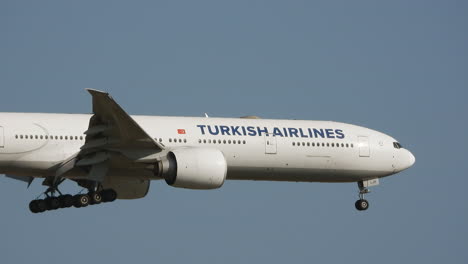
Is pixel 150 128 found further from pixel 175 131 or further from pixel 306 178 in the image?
pixel 306 178

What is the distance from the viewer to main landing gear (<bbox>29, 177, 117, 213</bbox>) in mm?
43188

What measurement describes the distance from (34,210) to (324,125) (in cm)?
1234

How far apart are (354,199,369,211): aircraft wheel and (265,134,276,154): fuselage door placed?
512 cm

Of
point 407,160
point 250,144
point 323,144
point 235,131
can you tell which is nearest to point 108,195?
point 235,131

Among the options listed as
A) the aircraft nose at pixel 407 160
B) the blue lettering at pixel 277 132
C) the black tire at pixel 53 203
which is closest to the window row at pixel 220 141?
the blue lettering at pixel 277 132

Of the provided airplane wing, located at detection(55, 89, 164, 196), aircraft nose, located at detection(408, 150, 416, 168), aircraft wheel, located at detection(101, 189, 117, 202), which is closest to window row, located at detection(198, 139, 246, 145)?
airplane wing, located at detection(55, 89, 164, 196)

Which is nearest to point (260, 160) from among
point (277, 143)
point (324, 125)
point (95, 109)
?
point (277, 143)

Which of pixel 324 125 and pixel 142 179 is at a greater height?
pixel 324 125

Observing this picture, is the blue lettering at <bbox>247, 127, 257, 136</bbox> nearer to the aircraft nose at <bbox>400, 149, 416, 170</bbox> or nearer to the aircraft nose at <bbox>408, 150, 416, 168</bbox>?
the aircraft nose at <bbox>400, 149, 416, 170</bbox>

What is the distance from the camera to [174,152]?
41344 mm

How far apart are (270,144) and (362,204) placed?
542 cm

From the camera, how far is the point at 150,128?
43531mm

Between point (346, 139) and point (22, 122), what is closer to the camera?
point (22, 122)

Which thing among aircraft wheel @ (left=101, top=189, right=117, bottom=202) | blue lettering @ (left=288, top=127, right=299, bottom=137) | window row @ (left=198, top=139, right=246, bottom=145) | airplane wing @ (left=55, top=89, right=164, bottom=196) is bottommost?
aircraft wheel @ (left=101, top=189, right=117, bottom=202)
